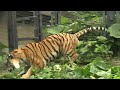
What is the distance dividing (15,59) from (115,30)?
7.83ft

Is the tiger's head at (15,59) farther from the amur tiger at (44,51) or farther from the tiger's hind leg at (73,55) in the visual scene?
the tiger's hind leg at (73,55)

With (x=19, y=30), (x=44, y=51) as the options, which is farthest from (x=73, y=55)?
(x=19, y=30)

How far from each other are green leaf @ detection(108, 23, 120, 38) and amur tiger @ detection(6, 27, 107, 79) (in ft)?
0.41

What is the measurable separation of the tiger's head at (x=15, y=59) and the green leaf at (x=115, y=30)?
2114 mm

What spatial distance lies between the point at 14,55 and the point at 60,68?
81cm

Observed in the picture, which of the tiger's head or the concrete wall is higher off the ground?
the concrete wall

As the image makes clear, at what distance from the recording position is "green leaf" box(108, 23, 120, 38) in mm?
6141

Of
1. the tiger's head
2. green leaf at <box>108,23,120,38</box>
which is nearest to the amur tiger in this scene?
the tiger's head

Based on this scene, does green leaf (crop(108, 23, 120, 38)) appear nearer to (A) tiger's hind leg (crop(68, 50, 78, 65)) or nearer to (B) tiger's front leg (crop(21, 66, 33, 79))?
(A) tiger's hind leg (crop(68, 50, 78, 65))

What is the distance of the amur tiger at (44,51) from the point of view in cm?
484

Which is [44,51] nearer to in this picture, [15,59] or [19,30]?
[15,59]

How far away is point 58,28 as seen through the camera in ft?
21.3

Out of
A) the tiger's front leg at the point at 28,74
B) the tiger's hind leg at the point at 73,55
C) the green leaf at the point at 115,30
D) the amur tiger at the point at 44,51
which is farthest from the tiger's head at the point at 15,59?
the green leaf at the point at 115,30
